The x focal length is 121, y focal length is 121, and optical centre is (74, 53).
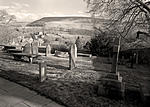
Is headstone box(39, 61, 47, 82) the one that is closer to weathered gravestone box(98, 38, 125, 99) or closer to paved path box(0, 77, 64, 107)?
paved path box(0, 77, 64, 107)

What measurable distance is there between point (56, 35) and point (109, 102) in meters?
16.2

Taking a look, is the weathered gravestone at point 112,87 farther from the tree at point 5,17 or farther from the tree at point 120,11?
the tree at point 5,17

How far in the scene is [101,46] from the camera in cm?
1244

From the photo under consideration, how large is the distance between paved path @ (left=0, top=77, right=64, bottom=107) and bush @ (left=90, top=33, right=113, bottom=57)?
941cm

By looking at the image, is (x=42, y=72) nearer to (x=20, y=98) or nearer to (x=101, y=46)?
(x=20, y=98)

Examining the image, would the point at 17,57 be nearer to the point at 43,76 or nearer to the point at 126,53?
the point at 43,76

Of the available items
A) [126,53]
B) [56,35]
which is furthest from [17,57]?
[56,35]

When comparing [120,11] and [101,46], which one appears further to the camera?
[101,46]

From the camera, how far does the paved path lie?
3.30 meters

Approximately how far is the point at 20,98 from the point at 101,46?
1006 cm

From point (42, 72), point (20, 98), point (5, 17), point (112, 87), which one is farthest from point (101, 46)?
point (5, 17)

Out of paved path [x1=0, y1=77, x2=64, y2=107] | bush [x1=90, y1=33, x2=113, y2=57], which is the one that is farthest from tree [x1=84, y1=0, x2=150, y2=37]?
paved path [x1=0, y1=77, x2=64, y2=107]

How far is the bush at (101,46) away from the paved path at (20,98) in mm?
9410

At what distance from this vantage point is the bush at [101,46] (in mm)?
12070
